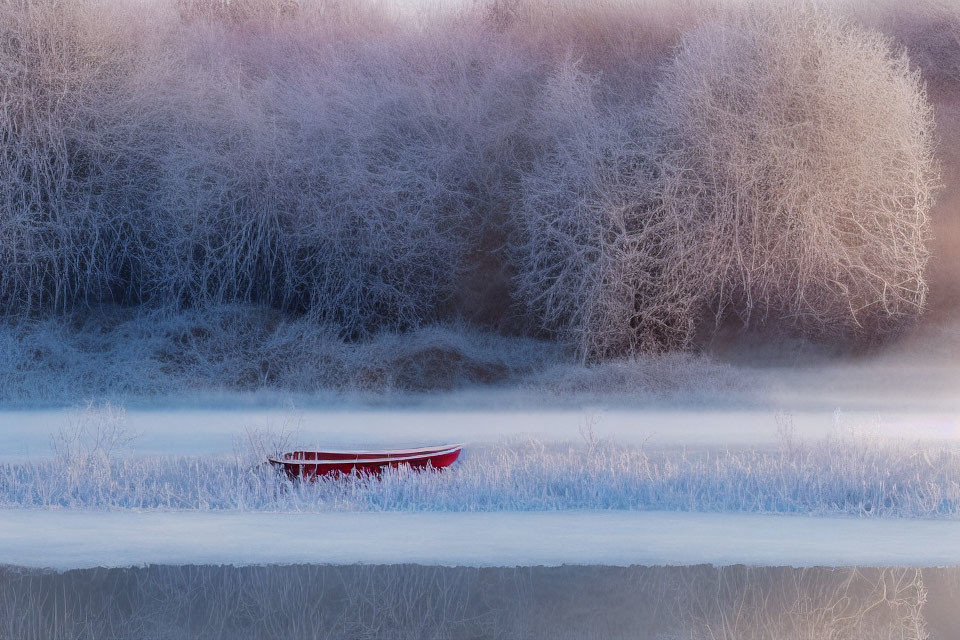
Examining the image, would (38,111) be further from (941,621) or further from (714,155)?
(941,621)

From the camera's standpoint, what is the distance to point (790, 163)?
46.4 feet

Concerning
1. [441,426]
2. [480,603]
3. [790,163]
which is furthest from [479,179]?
[480,603]

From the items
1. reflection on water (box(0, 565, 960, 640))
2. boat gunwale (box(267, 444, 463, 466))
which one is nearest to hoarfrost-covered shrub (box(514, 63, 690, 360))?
boat gunwale (box(267, 444, 463, 466))

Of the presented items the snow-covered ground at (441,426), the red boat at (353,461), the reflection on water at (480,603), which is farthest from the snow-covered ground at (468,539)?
the snow-covered ground at (441,426)

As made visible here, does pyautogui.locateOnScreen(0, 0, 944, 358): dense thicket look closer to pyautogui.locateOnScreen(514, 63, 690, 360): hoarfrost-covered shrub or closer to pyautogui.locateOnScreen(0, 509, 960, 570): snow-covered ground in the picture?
pyautogui.locateOnScreen(514, 63, 690, 360): hoarfrost-covered shrub

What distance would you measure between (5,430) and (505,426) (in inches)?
207

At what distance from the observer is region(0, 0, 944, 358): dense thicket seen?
14219mm

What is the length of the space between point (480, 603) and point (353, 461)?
3394 mm

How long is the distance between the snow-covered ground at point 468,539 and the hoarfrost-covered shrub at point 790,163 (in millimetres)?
7708

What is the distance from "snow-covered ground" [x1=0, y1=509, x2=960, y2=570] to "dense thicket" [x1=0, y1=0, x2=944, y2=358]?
7.86 m

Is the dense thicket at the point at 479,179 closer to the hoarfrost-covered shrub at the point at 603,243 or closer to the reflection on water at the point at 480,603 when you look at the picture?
the hoarfrost-covered shrub at the point at 603,243

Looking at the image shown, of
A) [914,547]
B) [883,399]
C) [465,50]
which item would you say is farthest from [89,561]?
[465,50]

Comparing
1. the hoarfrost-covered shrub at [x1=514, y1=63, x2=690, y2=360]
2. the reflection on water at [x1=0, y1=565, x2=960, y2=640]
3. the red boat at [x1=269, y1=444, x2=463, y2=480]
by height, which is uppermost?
the hoarfrost-covered shrub at [x1=514, y1=63, x2=690, y2=360]

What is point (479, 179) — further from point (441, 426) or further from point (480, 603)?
point (480, 603)
